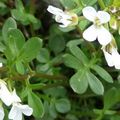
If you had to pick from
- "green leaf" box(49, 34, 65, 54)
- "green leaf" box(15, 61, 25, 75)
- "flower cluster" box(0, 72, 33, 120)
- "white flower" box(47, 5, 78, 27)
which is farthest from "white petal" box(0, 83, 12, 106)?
"green leaf" box(49, 34, 65, 54)

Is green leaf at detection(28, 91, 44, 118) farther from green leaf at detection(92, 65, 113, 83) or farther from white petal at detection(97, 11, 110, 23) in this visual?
white petal at detection(97, 11, 110, 23)

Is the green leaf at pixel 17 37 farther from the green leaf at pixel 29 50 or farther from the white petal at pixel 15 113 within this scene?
the white petal at pixel 15 113

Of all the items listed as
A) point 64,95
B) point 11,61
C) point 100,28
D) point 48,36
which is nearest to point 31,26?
point 48,36

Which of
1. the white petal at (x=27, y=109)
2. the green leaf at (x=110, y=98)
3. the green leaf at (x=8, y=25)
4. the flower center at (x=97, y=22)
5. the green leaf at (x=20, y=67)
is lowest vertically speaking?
the green leaf at (x=110, y=98)

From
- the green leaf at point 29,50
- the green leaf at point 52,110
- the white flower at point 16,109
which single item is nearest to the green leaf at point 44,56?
the green leaf at point 52,110

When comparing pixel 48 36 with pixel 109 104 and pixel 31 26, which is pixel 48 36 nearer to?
pixel 31 26

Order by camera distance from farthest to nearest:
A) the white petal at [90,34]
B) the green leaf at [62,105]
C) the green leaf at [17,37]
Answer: the green leaf at [62,105]
the green leaf at [17,37]
the white petal at [90,34]

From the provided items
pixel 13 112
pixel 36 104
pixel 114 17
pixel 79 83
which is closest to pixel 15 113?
pixel 13 112
